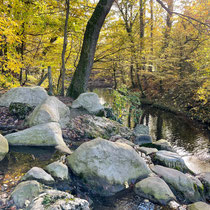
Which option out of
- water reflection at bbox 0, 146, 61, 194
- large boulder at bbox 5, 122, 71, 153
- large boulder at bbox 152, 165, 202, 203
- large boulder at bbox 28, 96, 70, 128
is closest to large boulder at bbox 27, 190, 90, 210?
water reflection at bbox 0, 146, 61, 194

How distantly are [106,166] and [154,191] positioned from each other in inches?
37.8

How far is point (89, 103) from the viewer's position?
22.6 feet

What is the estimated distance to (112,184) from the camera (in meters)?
3.36

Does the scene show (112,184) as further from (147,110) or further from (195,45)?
(195,45)

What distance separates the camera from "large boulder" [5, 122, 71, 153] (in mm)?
4172

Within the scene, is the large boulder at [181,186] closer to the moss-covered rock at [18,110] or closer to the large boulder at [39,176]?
the large boulder at [39,176]

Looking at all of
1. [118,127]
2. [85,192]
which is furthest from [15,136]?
[118,127]

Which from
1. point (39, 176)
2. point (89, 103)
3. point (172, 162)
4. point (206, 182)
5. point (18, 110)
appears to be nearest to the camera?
point (39, 176)

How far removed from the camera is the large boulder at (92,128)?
5520mm

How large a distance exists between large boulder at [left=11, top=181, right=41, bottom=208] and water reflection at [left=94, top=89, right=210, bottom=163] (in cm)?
616

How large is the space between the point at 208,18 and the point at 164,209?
1261cm

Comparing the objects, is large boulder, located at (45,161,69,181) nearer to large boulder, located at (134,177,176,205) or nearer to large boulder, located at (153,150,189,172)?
large boulder, located at (134,177,176,205)

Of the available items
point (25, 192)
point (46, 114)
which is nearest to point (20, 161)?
point (25, 192)

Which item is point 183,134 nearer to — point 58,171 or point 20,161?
point 58,171
